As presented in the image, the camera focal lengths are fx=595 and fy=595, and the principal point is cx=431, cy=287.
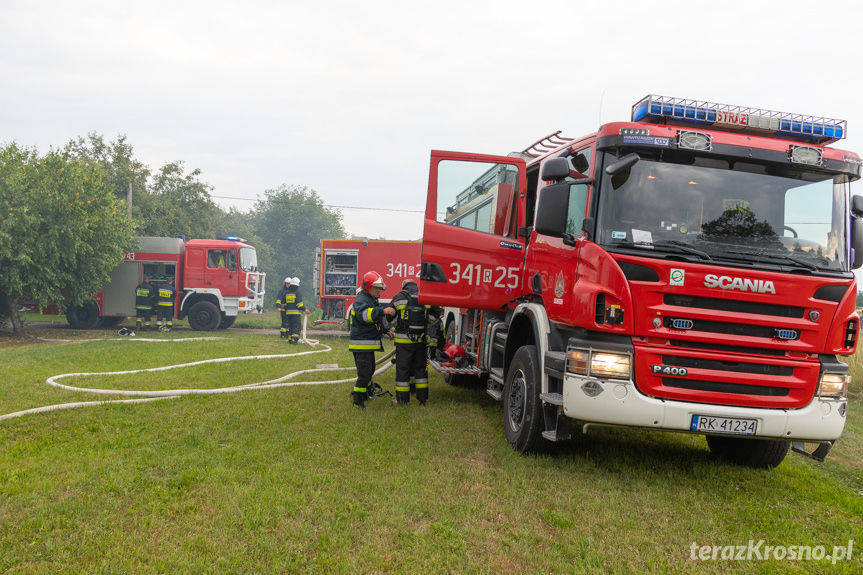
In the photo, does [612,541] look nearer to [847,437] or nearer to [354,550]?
[354,550]

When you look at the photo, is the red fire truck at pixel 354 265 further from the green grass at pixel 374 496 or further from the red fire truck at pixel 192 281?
the green grass at pixel 374 496

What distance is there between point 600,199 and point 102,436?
4856 millimetres

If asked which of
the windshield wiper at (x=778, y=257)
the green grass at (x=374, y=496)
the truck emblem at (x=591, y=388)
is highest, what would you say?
the windshield wiper at (x=778, y=257)

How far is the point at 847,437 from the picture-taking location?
6.79 metres

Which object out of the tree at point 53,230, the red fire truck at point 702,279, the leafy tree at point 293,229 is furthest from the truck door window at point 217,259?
the leafy tree at point 293,229

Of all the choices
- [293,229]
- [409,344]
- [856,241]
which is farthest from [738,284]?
[293,229]

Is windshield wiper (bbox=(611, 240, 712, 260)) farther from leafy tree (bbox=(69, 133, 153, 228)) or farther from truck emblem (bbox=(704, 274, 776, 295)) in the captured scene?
leafy tree (bbox=(69, 133, 153, 228))

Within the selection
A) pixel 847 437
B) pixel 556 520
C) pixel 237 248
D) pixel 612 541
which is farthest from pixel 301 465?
pixel 237 248

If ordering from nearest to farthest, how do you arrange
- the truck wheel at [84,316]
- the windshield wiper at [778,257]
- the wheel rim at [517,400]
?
the windshield wiper at [778,257]
the wheel rim at [517,400]
the truck wheel at [84,316]

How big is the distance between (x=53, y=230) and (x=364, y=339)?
12896mm

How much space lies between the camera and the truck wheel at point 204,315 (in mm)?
17812

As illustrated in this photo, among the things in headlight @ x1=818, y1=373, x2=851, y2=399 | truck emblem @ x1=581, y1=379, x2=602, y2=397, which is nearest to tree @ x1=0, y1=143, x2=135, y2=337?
truck emblem @ x1=581, y1=379, x2=602, y2=397

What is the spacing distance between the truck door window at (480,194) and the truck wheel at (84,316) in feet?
52.3

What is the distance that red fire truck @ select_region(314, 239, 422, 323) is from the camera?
18031 millimetres
